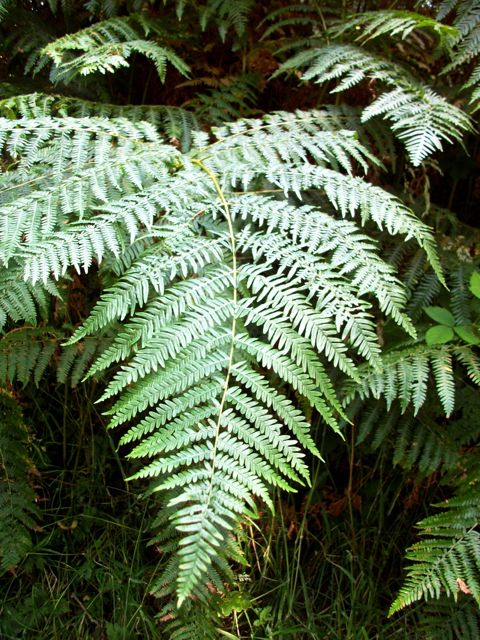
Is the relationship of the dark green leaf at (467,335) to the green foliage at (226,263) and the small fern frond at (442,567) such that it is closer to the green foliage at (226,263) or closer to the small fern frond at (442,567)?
the green foliage at (226,263)

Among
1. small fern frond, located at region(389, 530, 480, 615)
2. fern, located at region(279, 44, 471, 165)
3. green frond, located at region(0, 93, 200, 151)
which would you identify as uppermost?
fern, located at region(279, 44, 471, 165)

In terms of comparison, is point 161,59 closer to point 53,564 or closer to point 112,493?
point 112,493

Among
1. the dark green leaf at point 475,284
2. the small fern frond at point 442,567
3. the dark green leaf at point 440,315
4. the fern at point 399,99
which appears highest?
the fern at point 399,99

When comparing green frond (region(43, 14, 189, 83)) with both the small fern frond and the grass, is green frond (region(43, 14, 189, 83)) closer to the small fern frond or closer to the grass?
the grass

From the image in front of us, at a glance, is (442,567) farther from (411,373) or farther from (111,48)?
(111,48)

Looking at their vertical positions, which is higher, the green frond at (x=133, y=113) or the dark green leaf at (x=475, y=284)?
the green frond at (x=133, y=113)

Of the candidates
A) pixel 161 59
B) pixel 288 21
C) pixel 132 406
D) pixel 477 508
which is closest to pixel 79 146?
pixel 161 59

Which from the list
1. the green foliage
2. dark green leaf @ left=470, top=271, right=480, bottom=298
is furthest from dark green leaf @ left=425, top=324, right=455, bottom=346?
dark green leaf @ left=470, top=271, right=480, bottom=298

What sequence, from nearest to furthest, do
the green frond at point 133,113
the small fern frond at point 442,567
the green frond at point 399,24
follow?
the small fern frond at point 442,567 → the green frond at point 399,24 → the green frond at point 133,113

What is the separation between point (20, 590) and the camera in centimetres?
184

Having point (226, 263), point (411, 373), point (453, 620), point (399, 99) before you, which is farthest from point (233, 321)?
point (453, 620)

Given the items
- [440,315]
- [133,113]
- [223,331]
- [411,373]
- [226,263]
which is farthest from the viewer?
[133,113]

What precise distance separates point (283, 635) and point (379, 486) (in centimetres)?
53

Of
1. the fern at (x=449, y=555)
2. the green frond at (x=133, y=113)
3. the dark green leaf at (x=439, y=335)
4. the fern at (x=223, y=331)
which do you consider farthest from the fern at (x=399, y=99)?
the fern at (x=449, y=555)
